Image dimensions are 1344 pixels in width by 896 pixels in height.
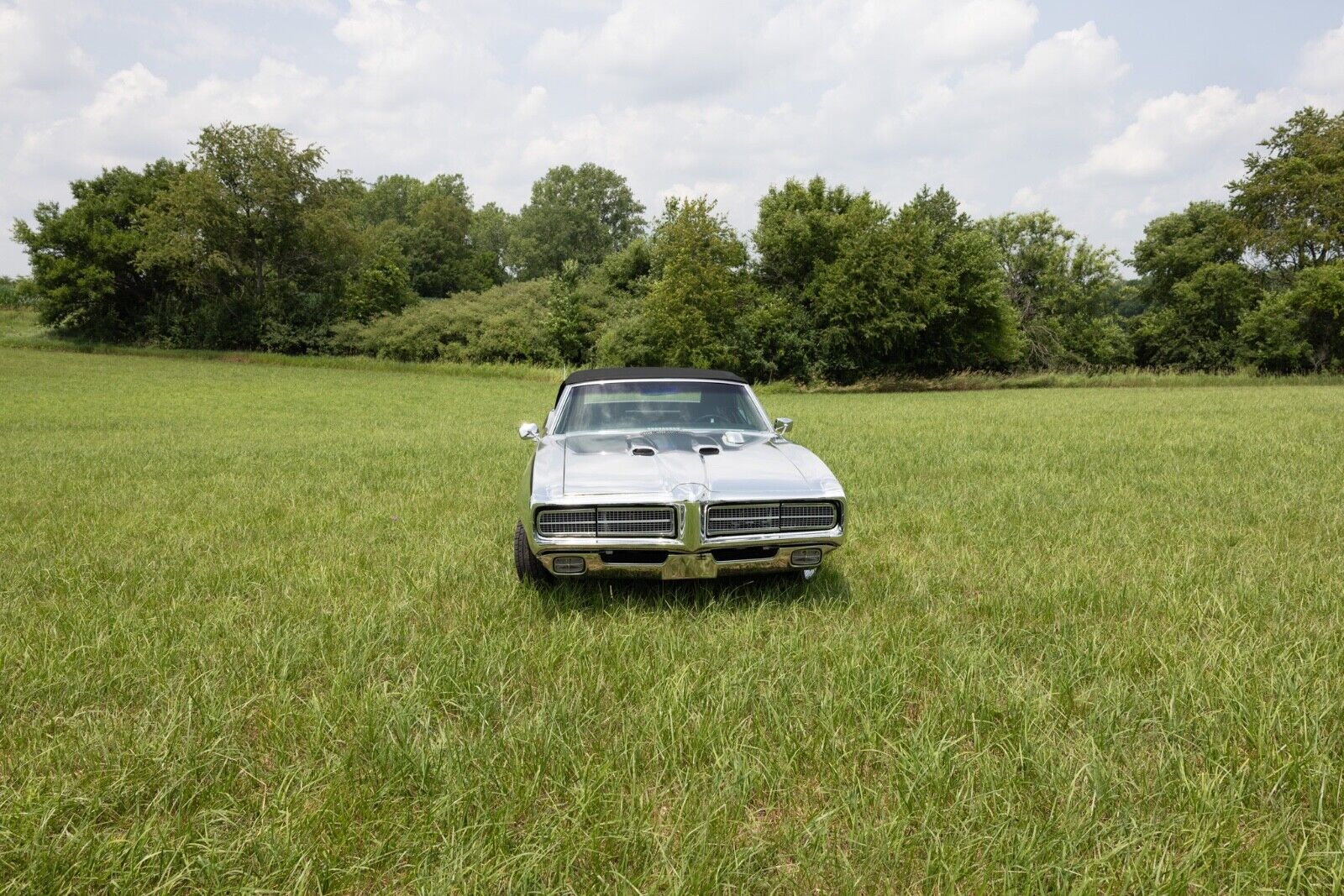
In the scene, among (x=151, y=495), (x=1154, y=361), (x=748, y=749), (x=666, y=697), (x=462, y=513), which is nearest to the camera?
(x=748, y=749)

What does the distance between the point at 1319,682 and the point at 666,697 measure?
2.64m

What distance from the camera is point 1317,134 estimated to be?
41.1 meters

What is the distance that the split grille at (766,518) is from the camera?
3961 mm

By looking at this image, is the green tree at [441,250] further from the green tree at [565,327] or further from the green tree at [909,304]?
the green tree at [909,304]

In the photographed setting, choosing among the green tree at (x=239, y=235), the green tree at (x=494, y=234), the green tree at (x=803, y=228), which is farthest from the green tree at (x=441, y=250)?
the green tree at (x=803, y=228)

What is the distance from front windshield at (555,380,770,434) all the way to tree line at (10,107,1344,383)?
90.3ft

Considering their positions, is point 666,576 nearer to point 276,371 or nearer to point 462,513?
point 462,513

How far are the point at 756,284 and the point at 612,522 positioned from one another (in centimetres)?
Answer: 3548

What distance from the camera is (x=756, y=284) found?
125 ft

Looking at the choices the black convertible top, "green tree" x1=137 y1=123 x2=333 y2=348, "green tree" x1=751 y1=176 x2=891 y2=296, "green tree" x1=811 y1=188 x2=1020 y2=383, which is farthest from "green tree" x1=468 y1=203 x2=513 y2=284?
the black convertible top

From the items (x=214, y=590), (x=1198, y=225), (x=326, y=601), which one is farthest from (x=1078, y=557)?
(x=1198, y=225)

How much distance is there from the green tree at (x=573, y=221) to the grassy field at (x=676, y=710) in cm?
6921

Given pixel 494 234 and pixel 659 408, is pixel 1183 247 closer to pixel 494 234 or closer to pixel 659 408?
pixel 659 408

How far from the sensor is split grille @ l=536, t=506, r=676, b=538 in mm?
3922
